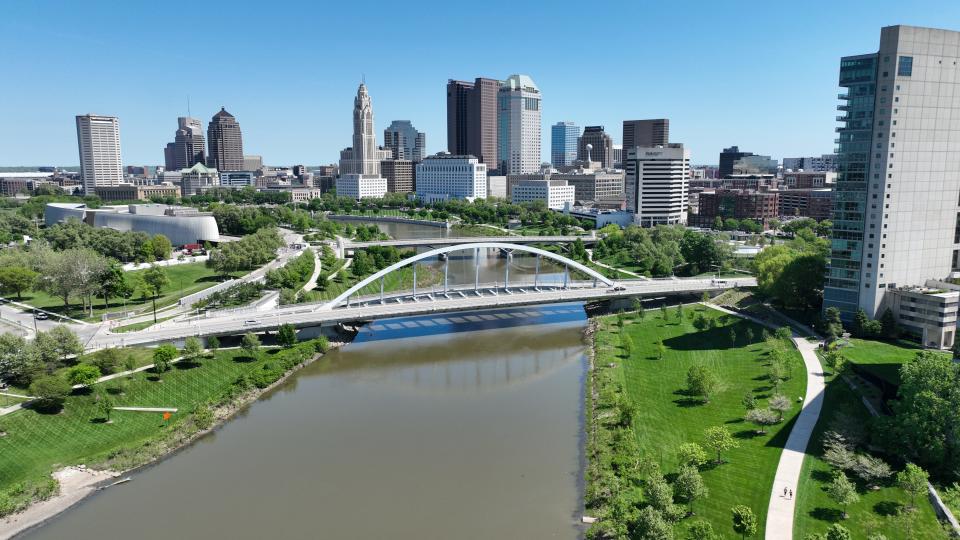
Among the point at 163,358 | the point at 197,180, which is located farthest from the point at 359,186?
the point at 163,358

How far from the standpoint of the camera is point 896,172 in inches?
1593

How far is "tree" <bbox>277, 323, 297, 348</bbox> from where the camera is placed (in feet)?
132

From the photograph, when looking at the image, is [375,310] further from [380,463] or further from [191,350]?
[380,463]

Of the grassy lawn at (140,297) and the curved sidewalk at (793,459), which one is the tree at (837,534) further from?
Result: the grassy lawn at (140,297)

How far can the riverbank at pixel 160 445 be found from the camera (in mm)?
23133

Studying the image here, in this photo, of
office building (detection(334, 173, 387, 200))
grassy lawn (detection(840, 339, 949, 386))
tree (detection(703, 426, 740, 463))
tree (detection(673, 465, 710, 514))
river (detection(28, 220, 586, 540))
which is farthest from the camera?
office building (detection(334, 173, 387, 200))

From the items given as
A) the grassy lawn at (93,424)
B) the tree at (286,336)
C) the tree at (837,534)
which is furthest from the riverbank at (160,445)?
the tree at (837,534)

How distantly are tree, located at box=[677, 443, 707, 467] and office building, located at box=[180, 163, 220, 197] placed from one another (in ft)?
588

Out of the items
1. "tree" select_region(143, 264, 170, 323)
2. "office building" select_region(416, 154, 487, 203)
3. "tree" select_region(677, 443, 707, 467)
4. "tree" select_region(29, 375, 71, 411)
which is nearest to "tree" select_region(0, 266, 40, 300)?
"tree" select_region(143, 264, 170, 323)

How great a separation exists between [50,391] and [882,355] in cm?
4150

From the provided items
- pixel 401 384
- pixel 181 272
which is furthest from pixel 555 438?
pixel 181 272

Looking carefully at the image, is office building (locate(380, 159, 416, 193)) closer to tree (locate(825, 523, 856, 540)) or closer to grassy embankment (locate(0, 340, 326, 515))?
grassy embankment (locate(0, 340, 326, 515))

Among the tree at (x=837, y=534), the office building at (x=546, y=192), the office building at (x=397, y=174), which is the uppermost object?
the office building at (x=397, y=174)

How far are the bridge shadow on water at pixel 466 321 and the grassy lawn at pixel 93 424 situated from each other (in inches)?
493
